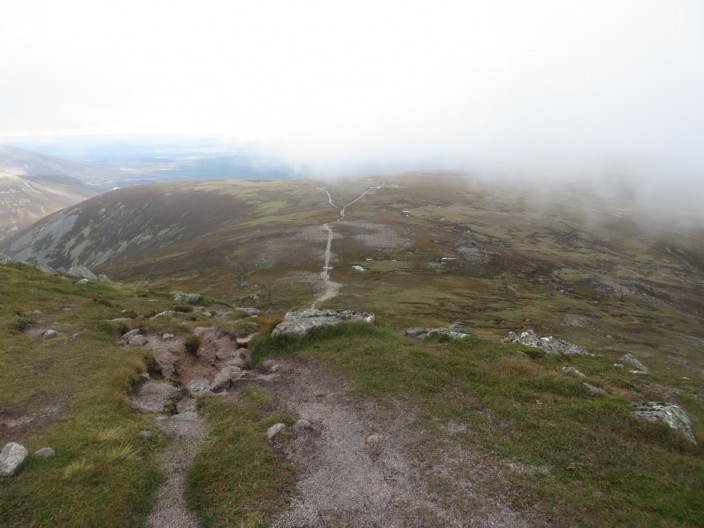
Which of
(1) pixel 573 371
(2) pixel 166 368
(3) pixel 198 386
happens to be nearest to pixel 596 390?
(1) pixel 573 371

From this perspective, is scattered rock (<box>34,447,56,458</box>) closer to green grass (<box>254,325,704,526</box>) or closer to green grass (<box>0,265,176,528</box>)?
green grass (<box>0,265,176,528</box>)

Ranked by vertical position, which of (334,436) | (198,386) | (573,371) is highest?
(334,436)

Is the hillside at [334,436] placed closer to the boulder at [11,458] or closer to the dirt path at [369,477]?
the dirt path at [369,477]

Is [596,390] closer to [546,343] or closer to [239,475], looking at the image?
[546,343]

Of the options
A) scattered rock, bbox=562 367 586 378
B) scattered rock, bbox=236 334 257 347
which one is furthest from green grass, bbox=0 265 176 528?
scattered rock, bbox=562 367 586 378

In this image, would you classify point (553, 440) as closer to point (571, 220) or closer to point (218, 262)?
point (218, 262)
